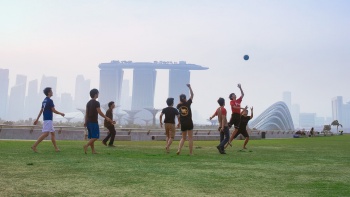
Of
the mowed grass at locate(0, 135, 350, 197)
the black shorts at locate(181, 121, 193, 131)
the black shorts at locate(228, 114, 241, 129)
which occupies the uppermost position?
the black shorts at locate(228, 114, 241, 129)

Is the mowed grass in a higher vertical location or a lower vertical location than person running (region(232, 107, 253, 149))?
lower

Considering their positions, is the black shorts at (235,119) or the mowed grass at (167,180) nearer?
the mowed grass at (167,180)

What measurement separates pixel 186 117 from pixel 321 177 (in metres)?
5.12

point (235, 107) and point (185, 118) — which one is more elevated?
point (235, 107)

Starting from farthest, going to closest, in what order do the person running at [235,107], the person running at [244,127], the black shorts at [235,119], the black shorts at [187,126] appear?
1. the person running at [244,127]
2. the black shorts at [235,119]
3. the person running at [235,107]
4. the black shorts at [187,126]

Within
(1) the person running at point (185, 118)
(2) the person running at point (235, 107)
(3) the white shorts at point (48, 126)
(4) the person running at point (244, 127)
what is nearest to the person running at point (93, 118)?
(3) the white shorts at point (48, 126)

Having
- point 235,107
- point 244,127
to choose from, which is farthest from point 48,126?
point 244,127

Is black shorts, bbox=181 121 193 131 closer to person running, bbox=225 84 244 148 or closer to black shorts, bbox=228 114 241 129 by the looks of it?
person running, bbox=225 84 244 148

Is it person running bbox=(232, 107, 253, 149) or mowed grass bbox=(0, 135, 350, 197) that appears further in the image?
person running bbox=(232, 107, 253, 149)

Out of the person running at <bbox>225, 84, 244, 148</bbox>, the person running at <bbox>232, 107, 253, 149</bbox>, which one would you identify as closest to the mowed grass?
the person running at <bbox>225, 84, 244, 148</bbox>

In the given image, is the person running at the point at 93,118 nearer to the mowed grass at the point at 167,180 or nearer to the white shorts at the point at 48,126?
the white shorts at the point at 48,126

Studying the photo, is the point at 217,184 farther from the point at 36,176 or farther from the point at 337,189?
the point at 36,176

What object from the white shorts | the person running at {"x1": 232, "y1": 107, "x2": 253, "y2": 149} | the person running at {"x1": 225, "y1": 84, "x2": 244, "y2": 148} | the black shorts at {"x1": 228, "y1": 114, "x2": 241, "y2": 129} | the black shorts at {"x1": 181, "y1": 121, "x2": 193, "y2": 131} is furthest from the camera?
the person running at {"x1": 232, "y1": 107, "x2": 253, "y2": 149}

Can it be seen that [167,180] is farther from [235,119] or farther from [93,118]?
[235,119]
